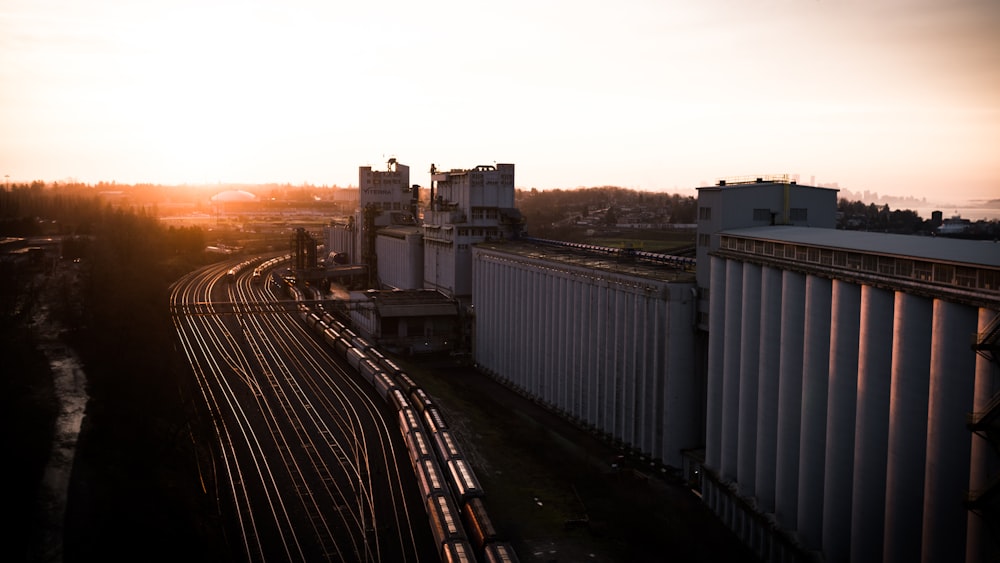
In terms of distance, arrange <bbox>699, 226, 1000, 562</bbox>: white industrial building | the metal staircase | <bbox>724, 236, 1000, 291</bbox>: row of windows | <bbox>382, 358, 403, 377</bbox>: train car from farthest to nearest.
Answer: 1. <bbox>382, 358, 403, 377</bbox>: train car
2. <bbox>699, 226, 1000, 562</bbox>: white industrial building
3. <bbox>724, 236, 1000, 291</bbox>: row of windows
4. the metal staircase

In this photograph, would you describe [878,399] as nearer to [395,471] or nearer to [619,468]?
[619,468]

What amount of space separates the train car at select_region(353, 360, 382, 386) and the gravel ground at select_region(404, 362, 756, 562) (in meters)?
4.17

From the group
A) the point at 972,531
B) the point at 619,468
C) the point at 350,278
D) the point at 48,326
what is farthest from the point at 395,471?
the point at 350,278

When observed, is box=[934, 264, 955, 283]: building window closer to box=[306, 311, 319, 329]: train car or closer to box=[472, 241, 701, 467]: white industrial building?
box=[472, 241, 701, 467]: white industrial building

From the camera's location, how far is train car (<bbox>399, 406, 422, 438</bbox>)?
3453cm

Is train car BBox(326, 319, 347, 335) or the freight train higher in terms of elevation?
train car BBox(326, 319, 347, 335)

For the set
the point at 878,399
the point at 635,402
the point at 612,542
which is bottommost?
the point at 612,542

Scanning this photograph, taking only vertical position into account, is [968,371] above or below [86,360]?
→ above

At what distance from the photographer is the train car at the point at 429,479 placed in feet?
89.9

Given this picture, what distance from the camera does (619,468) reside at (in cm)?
3334

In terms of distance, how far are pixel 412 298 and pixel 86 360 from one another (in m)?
20.6

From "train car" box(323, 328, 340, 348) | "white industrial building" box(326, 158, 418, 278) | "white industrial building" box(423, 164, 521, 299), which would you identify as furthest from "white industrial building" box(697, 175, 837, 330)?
"white industrial building" box(326, 158, 418, 278)

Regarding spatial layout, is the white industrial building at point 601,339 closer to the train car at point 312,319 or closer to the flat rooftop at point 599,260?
the flat rooftop at point 599,260

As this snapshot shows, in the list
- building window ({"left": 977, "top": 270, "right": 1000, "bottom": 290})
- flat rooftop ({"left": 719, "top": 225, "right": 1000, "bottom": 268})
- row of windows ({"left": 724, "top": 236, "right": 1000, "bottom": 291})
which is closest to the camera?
building window ({"left": 977, "top": 270, "right": 1000, "bottom": 290})
